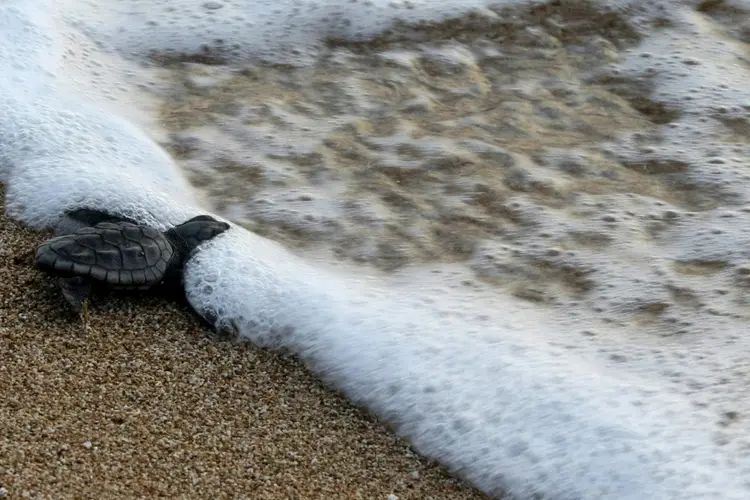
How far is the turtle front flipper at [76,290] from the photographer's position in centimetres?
261

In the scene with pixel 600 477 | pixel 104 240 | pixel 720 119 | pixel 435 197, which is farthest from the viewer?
pixel 720 119

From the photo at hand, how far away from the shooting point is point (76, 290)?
2629mm

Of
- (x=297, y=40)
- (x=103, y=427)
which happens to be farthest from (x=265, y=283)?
(x=297, y=40)

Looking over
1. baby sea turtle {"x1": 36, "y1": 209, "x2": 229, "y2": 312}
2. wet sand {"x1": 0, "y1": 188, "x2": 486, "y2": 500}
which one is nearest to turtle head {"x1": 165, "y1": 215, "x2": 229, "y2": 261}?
baby sea turtle {"x1": 36, "y1": 209, "x2": 229, "y2": 312}

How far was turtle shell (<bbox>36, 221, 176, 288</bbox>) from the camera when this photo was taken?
2631 mm

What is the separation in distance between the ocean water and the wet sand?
0.11 metres

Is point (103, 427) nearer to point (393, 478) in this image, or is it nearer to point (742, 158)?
point (393, 478)

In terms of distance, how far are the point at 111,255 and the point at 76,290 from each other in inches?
5.3

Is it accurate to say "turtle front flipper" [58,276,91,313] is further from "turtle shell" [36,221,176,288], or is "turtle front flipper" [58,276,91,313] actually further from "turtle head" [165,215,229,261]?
"turtle head" [165,215,229,261]

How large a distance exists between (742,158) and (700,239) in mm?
617

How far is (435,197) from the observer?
11.1 ft

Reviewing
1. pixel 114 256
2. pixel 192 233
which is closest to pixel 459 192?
pixel 192 233

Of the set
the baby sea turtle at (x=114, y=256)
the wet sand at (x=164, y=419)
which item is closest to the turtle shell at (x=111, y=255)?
the baby sea turtle at (x=114, y=256)

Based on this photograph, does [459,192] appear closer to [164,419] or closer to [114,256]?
[114,256]
